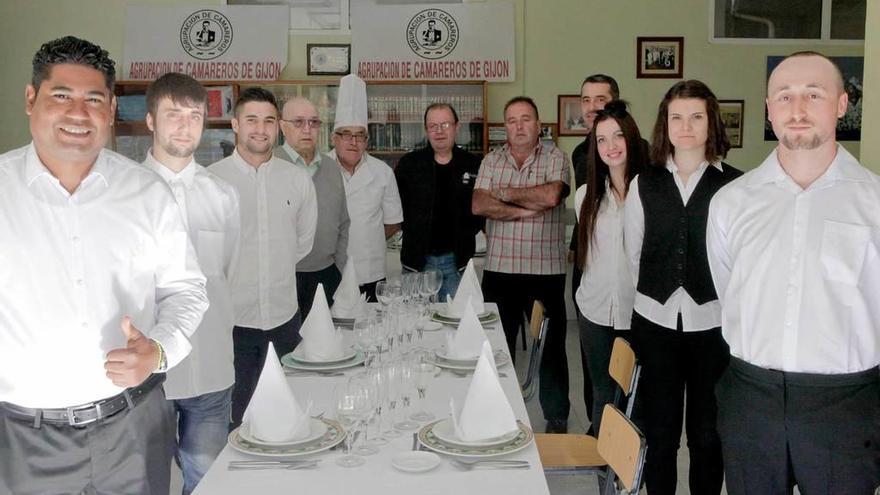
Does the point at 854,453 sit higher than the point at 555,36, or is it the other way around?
the point at 555,36

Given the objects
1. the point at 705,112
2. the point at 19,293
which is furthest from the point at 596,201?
the point at 19,293

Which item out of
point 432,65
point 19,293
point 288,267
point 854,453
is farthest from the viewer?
point 432,65

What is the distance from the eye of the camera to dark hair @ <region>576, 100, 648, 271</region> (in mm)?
3596

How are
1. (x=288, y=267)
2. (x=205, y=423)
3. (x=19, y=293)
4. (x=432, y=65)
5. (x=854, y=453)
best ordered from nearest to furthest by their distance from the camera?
(x=19, y=293) → (x=854, y=453) → (x=205, y=423) → (x=288, y=267) → (x=432, y=65)

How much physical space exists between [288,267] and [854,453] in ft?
7.28

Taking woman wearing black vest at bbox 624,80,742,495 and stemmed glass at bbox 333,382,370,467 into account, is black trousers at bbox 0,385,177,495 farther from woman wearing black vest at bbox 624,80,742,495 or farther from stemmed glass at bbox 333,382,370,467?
woman wearing black vest at bbox 624,80,742,495

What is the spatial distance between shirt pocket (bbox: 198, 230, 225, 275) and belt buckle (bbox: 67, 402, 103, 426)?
84 cm

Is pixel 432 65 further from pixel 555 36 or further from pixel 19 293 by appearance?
pixel 19 293

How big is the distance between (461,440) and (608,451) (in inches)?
20.5

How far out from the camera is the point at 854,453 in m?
2.26

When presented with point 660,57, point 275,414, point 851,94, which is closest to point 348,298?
point 275,414

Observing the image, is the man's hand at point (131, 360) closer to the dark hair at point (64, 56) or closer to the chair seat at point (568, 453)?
the dark hair at point (64, 56)

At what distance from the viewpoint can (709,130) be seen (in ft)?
10.1

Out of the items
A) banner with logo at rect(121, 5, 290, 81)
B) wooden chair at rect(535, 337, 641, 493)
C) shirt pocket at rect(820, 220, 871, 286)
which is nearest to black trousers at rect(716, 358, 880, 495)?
shirt pocket at rect(820, 220, 871, 286)
